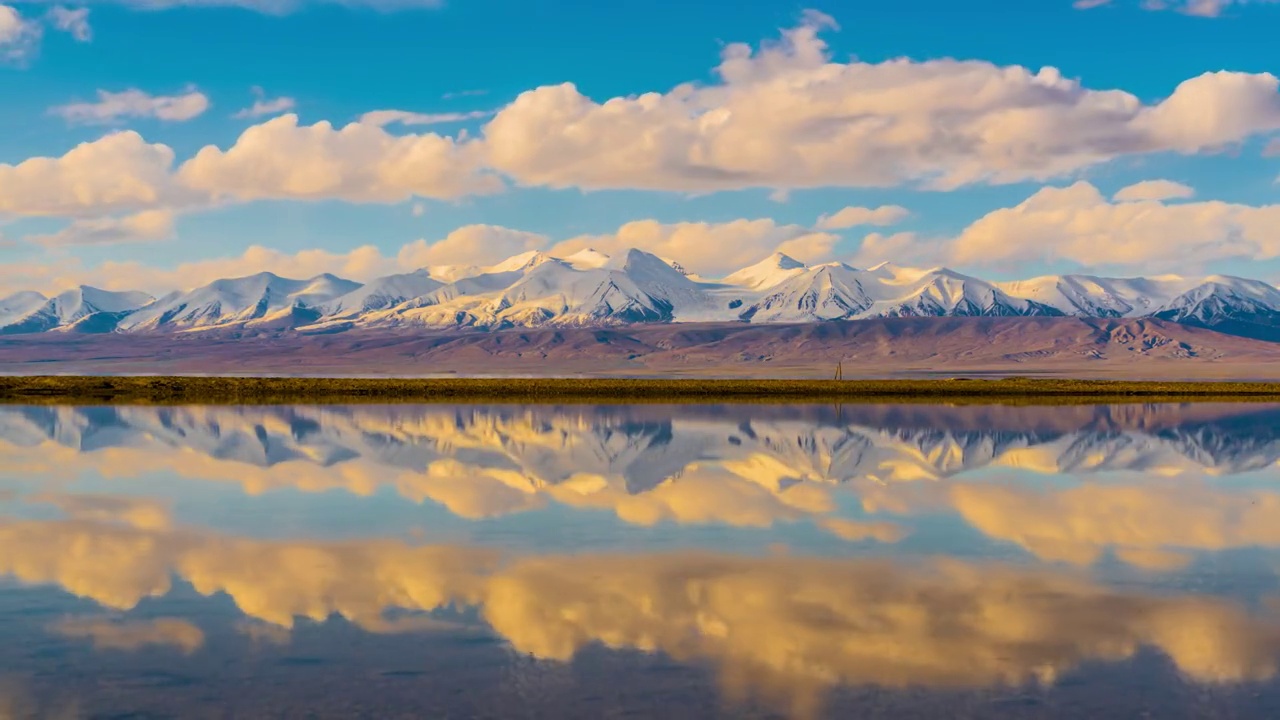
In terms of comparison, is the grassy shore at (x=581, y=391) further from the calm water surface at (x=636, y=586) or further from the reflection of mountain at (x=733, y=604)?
the reflection of mountain at (x=733, y=604)

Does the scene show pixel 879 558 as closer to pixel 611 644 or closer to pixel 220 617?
pixel 611 644

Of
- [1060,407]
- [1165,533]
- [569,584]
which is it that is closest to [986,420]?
[1060,407]

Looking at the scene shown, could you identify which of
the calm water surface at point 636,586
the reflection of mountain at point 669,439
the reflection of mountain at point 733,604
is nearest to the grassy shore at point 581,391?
the reflection of mountain at point 669,439

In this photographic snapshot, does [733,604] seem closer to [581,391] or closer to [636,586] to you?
[636,586]

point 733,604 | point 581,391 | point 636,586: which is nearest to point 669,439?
point 636,586

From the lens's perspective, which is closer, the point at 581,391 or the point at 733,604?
the point at 733,604

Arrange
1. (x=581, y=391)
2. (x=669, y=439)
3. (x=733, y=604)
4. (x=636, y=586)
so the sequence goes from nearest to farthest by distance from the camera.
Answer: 1. (x=733, y=604)
2. (x=636, y=586)
3. (x=669, y=439)
4. (x=581, y=391)

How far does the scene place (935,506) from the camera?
28.1 m

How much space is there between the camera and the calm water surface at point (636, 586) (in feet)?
44.0

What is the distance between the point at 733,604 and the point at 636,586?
176cm

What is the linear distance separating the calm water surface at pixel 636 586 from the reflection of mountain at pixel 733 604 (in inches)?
2.7

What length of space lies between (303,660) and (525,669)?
8.97ft

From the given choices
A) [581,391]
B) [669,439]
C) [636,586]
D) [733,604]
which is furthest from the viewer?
[581,391]

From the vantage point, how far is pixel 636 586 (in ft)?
61.2
